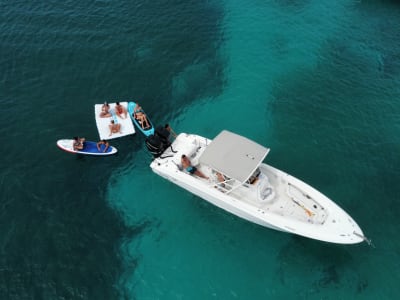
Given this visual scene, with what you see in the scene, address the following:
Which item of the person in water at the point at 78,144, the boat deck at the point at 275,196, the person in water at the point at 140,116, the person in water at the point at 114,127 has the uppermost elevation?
the person in water at the point at 140,116

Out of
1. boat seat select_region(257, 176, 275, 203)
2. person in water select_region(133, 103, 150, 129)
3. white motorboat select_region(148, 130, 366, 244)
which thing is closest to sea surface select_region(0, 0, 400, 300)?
person in water select_region(133, 103, 150, 129)

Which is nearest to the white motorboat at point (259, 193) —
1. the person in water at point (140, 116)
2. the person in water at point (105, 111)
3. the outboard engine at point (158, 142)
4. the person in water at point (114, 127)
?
the outboard engine at point (158, 142)

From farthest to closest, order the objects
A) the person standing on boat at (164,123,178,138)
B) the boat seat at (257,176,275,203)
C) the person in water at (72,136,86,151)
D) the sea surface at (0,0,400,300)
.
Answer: the person in water at (72,136,86,151), the person standing on boat at (164,123,178,138), the boat seat at (257,176,275,203), the sea surface at (0,0,400,300)

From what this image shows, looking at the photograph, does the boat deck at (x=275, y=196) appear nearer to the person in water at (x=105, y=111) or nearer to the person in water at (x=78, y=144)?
the person in water at (x=78, y=144)

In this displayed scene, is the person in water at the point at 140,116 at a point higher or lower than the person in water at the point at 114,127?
higher

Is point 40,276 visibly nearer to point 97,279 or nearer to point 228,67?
point 97,279

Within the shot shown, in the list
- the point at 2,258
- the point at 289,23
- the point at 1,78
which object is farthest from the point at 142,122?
the point at 289,23

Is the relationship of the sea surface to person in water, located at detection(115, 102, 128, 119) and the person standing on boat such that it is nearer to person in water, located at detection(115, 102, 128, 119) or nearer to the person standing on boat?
the person standing on boat
